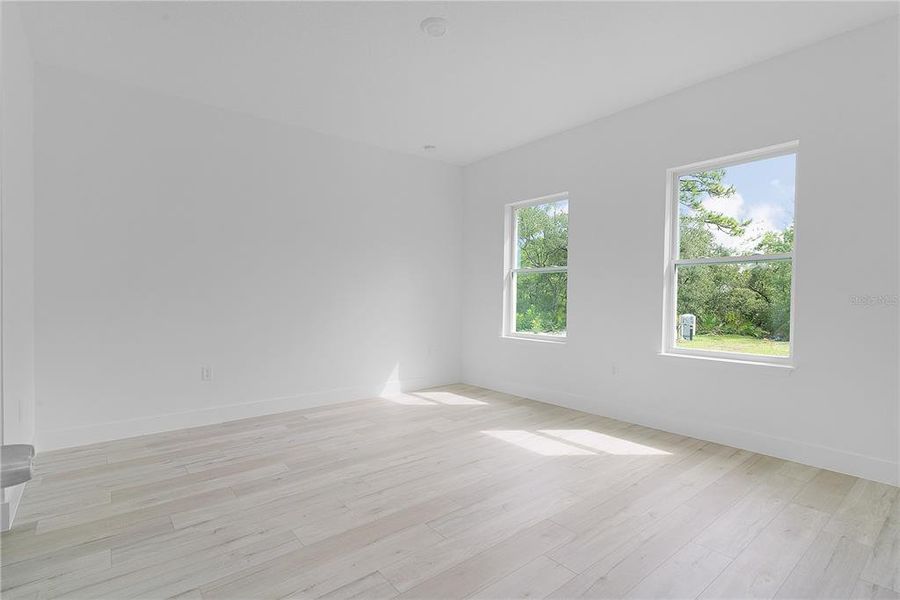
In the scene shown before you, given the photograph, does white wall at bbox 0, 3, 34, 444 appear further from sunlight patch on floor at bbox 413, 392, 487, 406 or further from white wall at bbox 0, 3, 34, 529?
sunlight patch on floor at bbox 413, 392, 487, 406

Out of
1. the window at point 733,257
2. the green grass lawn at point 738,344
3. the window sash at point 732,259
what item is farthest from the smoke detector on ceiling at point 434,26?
the green grass lawn at point 738,344

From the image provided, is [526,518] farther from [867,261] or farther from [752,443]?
[867,261]

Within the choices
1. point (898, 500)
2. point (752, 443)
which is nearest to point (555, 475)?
point (752, 443)

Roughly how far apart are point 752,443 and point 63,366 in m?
4.93

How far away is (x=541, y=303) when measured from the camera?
4.96 meters

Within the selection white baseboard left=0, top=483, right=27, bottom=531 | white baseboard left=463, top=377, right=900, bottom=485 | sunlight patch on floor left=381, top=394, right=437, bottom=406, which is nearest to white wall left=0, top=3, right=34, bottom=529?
white baseboard left=0, top=483, right=27, bottom=531

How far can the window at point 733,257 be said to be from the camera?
3213 millimetres

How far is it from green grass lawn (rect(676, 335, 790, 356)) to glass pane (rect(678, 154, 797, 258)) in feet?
2.09

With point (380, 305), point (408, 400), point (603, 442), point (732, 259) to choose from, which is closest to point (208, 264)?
point (380, 305)

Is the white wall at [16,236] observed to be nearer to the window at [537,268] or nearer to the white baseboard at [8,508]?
the white baseboard at [8,508]

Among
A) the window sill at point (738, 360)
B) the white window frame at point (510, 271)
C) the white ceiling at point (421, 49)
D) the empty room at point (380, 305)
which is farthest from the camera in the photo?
the white window frame at point (510, 271)

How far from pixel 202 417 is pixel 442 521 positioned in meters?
2.60

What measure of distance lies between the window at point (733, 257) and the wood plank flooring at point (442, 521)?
805 millimetres

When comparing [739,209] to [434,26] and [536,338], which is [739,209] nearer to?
[536,338]
